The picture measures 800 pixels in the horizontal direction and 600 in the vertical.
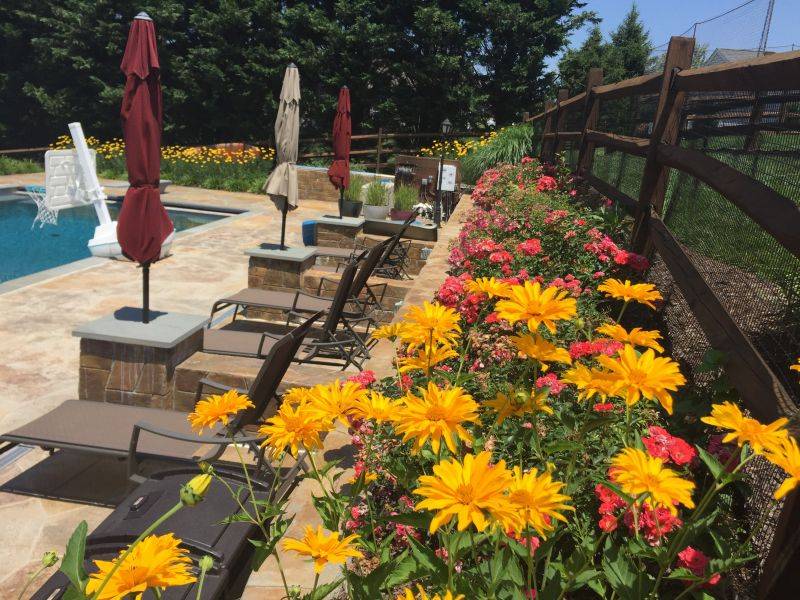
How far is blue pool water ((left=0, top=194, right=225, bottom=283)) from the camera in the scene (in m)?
9.21

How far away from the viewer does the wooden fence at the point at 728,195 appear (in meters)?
1.51

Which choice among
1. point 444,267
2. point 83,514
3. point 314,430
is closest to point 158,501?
point 83,514

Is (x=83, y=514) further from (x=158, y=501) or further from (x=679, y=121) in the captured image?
(x=679, y=121)

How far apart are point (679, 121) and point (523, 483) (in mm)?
3192

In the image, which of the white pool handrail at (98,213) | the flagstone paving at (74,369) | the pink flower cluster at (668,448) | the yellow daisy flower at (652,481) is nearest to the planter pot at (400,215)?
the flagstone paving at (74,369)

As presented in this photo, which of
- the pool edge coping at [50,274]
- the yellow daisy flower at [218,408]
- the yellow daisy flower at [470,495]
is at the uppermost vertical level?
the yellow daisy flower at [470,495]

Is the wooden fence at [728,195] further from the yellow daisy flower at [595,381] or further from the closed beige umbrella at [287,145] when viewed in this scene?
the closed beige umbrella at [287,145]

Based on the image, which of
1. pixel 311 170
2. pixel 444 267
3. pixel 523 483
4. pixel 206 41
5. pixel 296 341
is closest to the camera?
pixel 523 483

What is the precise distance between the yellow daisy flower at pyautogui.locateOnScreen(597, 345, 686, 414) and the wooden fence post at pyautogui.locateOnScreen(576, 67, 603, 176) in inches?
227

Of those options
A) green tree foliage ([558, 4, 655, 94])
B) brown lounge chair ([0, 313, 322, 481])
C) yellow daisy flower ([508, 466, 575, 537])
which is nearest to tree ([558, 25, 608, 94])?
green tree foliage ([558, 4, 655, 94])

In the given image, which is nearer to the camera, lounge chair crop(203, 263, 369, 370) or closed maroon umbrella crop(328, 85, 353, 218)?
lounge chair crop(203, 263, 369, 370)

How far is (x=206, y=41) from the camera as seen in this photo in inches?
860

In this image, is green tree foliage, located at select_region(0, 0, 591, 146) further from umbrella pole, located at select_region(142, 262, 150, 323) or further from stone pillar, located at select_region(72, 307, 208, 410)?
stone pillar, located at select_region(72, 307, 208, 410)

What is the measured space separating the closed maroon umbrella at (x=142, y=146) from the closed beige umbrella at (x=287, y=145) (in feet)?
9.19
